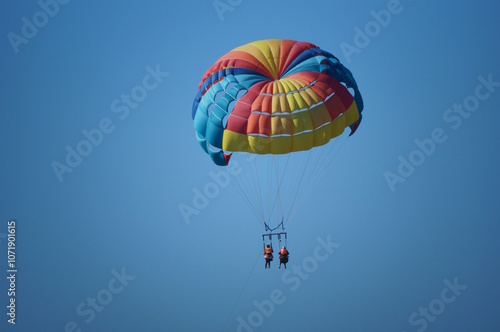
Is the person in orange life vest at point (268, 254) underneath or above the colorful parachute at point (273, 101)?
underneath

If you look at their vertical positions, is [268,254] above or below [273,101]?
below

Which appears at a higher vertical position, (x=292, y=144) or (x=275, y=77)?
(x=275, y=77)

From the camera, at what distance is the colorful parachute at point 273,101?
30.3 meters

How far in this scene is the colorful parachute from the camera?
3027cm

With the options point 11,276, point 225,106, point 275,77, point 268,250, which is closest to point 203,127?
point 225,106

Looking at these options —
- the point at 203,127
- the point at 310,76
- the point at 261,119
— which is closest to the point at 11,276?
the point at 203,127

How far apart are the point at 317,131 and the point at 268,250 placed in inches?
186

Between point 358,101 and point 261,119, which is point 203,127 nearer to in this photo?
point 261,119

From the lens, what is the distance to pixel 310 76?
100ft

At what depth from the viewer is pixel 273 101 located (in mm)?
30281

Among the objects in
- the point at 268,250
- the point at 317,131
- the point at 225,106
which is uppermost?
the point at 225,106

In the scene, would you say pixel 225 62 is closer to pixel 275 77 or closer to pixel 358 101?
pixel 275 77

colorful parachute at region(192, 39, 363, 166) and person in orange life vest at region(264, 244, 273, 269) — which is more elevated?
colorful parachute at region(192, 39, 363, 166)

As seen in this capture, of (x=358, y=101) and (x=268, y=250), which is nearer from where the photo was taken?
(x=268, y=250)
